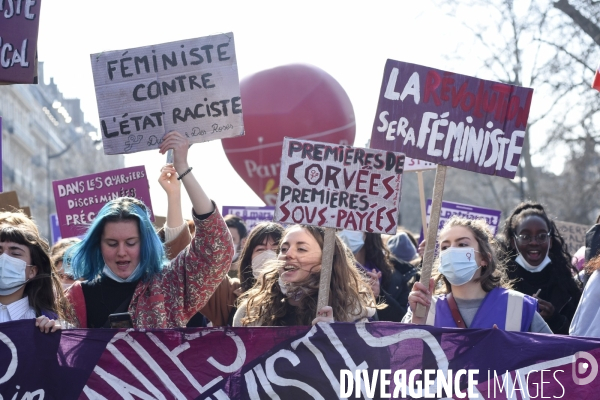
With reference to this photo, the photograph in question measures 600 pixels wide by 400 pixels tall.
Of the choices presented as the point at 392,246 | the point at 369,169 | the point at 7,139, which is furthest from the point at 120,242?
the point at 7,139

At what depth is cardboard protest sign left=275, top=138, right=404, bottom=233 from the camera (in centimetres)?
444

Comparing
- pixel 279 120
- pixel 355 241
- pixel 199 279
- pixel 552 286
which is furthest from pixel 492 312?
pixel 279 120

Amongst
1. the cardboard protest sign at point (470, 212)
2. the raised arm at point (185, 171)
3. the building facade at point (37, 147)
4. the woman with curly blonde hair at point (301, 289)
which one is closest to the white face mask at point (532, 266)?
the woman with curly blonde hair at point (301, 289)

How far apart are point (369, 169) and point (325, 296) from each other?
59cm

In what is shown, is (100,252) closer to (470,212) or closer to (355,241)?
(355,241)

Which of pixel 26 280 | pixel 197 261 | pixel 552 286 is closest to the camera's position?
pixel 197 261

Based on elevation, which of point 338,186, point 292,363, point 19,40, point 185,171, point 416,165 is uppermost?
point 19,40

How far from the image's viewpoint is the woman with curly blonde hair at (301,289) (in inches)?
182

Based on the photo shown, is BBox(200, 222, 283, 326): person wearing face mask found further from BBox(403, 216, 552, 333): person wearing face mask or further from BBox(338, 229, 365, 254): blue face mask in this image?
BBox(403, 216, 552, 333): person wearing face mask

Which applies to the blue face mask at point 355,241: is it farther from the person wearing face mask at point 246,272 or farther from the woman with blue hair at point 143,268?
the woman with blue hair at point 143,268

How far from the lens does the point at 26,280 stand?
4.36 meters

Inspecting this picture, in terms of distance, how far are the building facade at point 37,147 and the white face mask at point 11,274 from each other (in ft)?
178

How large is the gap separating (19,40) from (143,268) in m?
1.50

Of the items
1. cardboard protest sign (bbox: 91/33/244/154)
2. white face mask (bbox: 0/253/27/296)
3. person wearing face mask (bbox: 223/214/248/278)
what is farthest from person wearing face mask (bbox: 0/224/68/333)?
person wearing face mask (bbox: 223/214/248/278)
